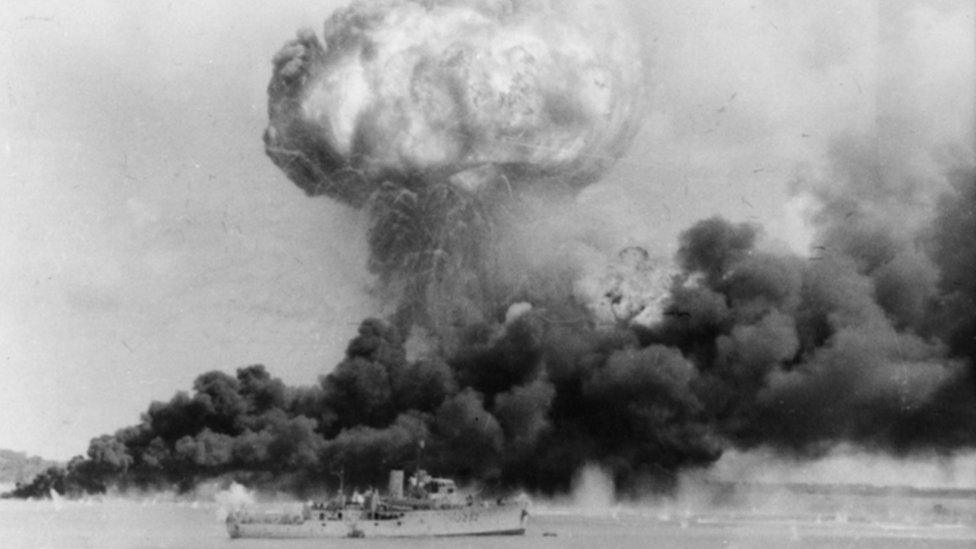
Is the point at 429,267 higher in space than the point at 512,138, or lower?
lower

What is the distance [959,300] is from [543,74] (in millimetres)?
20098

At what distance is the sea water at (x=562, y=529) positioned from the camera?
58.5 m

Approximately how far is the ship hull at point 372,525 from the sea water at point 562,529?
638 millimetres

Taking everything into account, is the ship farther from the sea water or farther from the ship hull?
the sea water

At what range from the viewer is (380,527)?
199 feet

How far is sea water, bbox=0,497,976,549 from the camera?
58.5m

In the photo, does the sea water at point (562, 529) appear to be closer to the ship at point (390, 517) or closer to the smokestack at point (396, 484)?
the ship at point (390, 517)

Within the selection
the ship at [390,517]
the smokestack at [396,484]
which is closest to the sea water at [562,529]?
the ship at [390,517]

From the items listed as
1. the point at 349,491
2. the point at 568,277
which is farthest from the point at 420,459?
the point at 568,277

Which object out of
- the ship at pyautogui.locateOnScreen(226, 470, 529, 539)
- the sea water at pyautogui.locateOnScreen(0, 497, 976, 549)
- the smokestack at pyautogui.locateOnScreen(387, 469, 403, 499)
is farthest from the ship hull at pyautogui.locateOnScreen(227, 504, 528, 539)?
the smokestack at pyautogui.locateOnScreen(387, 469, 403, 499)

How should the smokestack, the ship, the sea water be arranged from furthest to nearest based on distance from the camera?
the smokestack
the ship
the sea water

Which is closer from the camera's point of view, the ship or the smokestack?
the ship

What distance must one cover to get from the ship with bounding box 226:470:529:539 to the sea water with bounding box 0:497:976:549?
0.74 m

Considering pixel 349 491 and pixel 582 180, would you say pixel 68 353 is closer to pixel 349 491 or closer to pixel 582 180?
pixel 349 491
